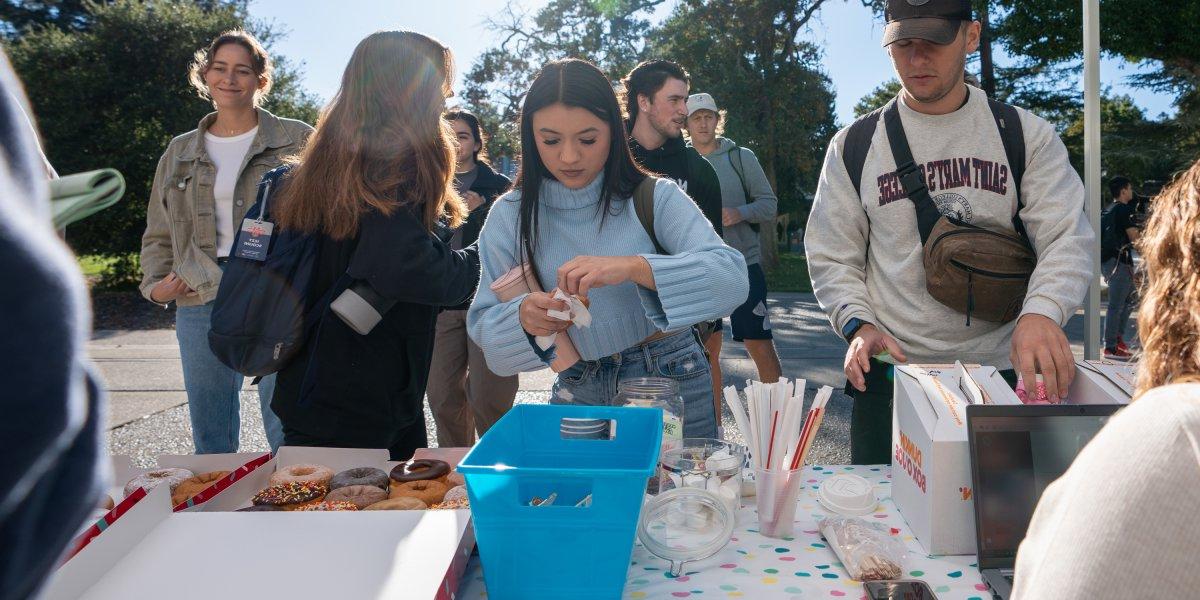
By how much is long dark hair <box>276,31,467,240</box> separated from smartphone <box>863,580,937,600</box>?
1.55 metres

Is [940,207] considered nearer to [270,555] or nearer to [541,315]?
[541,315]

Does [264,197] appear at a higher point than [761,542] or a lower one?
higher

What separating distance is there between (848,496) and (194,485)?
1.50 m

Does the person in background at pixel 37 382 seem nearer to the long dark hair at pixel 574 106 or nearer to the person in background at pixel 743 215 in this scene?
the long dark hair at pixel 574 106

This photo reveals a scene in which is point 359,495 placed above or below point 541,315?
below

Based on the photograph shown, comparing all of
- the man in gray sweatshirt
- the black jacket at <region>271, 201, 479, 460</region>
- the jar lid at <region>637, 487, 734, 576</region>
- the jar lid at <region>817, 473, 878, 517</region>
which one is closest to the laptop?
the jar lid at <region>817, 473, 878, 517</region>

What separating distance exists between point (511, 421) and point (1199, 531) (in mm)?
1084

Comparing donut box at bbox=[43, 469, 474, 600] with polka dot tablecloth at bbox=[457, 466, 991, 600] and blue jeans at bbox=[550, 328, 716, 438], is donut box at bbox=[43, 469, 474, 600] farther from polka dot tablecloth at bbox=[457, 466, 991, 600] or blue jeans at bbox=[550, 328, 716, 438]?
blue jeans at bbox=[550, 328, 716, 438]

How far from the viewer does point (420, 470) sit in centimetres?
189

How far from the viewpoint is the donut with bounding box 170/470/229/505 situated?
1.84 metres

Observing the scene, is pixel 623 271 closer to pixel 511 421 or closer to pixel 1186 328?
pixel 511 421

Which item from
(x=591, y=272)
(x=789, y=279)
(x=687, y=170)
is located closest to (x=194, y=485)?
(x=591, y=272)

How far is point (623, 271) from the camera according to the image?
6.23ft

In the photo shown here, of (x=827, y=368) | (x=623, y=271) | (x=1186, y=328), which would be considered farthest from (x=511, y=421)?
(x=827, y=368)
